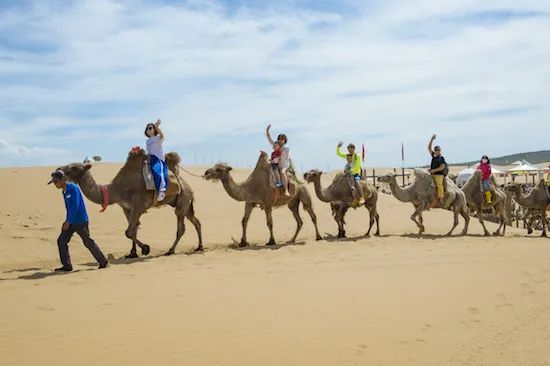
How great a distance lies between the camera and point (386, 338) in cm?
580

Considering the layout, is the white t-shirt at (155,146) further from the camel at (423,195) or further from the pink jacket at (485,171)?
the pink jacket at (485,171)

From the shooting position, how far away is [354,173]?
1606cm

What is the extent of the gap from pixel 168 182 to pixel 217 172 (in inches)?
72.4

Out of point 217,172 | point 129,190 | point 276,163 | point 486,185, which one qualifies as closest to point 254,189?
point 276,163

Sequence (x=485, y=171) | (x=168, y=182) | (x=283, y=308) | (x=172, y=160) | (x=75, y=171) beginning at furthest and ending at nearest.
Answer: (x=485, y=171)
(x=172, y=160)
(x=168, y=182)
(x=75, y=171)
(x=283, y=308)

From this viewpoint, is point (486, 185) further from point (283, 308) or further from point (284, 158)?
point (283, 308)

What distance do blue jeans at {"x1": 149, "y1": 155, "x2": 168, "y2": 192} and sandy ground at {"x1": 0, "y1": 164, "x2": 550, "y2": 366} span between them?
57.8 inches

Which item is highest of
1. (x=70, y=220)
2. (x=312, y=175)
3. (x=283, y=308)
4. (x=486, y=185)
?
(x=312, y=175)

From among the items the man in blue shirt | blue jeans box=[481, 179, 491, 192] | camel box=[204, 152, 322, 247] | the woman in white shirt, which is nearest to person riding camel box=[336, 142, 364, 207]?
camel box=[204, 152, 322, 247]

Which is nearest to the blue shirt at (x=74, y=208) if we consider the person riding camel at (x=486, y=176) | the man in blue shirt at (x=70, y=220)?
the man in blue shirt at (x=70, y=220)

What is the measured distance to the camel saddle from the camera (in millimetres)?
11531

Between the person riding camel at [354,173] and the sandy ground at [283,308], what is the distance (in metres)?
3.32

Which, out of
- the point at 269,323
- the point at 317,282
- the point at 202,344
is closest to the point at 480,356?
the point at 269,323

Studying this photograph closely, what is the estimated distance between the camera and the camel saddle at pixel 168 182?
11.5 meters
